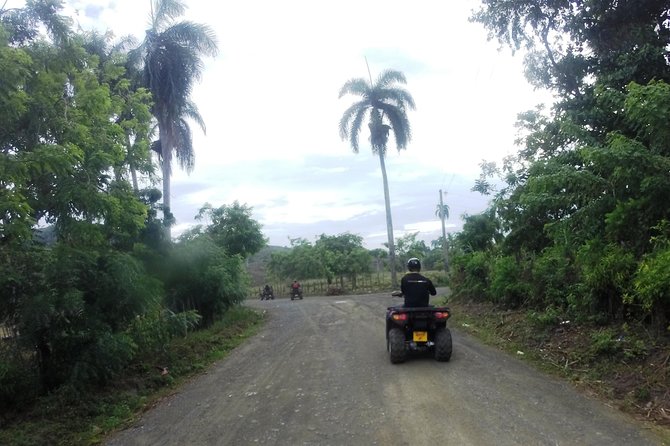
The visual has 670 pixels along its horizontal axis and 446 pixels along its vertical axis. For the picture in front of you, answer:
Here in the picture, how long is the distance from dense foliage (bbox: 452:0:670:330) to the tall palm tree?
11937mm

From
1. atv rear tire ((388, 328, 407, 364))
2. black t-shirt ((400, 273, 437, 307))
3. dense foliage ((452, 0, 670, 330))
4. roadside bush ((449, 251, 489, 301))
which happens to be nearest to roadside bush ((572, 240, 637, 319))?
dense foliage ((452, 0, 670, 330))

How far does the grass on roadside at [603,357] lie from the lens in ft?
18.4

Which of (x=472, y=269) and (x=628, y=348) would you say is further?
(x=472, y=269)

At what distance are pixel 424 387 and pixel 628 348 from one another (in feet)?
9.43

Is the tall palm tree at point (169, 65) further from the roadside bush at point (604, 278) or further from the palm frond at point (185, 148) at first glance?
the roadside bush at point (604, 278)

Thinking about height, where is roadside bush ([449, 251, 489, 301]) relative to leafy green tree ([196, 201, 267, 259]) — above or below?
below

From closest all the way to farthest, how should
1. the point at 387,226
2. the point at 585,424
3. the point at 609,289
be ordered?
the point at 585,424, the point at 609,289, the point at 387,226

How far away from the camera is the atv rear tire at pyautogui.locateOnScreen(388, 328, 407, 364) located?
8039mm

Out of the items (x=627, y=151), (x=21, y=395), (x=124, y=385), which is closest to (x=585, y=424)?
(x=627, y=151)

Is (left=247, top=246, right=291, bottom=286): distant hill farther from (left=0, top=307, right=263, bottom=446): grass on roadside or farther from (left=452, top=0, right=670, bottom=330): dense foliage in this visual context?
(left=0, top=307, right=263, bottom=446): grass on roadside

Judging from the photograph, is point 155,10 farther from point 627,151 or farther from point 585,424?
point 585,424

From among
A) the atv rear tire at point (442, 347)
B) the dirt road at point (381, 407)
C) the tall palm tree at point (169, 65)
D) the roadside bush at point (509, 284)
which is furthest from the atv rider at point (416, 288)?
the tall palm tree at point (169, 65)

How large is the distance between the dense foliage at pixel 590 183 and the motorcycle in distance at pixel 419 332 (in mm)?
2511

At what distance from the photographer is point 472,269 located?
51.5 feet
